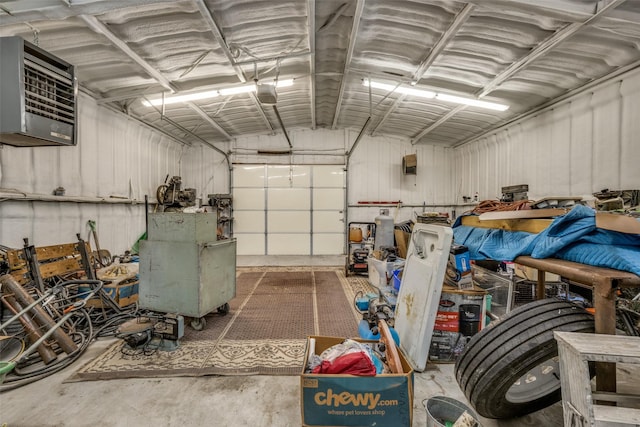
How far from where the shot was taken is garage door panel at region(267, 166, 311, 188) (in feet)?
27.4

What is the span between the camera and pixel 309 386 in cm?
168

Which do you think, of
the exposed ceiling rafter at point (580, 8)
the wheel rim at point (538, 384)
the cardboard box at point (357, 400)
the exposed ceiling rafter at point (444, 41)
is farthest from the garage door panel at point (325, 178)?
the cardboard box at point (357, 400)

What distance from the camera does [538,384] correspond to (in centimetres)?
212

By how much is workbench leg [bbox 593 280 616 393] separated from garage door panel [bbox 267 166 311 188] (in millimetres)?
7331

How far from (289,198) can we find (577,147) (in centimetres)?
619

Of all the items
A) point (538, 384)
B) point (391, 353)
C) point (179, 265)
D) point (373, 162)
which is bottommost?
point (538, 384)

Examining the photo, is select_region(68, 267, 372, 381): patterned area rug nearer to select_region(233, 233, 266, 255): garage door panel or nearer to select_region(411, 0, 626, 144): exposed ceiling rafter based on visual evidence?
select_region(233, 233, 266, 255): garage door panel

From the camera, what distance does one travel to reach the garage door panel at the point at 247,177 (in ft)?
27.3

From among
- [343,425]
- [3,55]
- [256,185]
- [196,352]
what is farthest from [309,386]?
[256,185]

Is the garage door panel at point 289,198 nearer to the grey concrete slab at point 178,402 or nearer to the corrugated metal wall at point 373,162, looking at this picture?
the corrugated metal wall at point 373,162

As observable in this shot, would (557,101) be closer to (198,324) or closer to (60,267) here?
(198,324)

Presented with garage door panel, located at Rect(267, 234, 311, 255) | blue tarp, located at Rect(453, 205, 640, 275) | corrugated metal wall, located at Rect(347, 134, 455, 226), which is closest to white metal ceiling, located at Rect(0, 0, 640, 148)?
blue tarp, located at Rect(453, 205, 640, 275)

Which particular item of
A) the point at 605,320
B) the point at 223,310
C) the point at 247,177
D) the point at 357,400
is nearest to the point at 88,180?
the point at 223,310

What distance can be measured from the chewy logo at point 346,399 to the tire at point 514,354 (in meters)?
0.60
